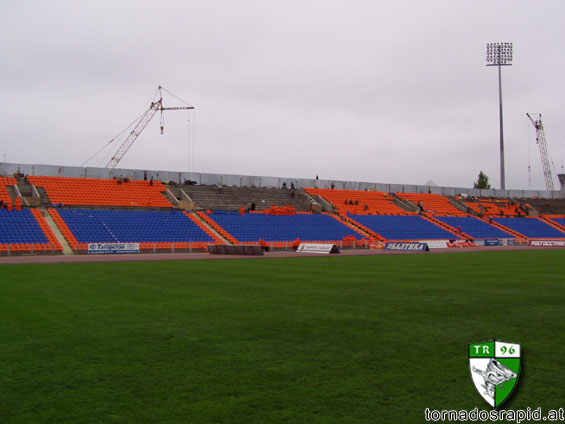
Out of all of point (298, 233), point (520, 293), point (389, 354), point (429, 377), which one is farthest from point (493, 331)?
point (298, 233)

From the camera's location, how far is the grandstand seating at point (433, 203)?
3040 inches

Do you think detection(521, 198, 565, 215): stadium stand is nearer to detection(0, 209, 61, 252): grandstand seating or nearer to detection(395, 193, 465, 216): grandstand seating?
detection(395, 193, 465, 216): grandstand seating

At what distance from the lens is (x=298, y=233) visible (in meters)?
55.8

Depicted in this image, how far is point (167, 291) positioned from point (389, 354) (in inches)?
384

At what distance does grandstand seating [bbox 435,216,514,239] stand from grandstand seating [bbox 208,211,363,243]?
17690 mm

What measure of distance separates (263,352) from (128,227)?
43.5 m

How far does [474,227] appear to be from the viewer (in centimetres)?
6950

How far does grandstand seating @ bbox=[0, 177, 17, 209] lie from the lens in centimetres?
4909

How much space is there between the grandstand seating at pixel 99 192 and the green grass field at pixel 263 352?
4051 centimetres

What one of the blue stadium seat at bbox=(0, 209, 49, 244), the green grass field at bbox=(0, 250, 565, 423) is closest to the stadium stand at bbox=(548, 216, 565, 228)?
the green grass field at bbox=(0, 250, 565, 423)

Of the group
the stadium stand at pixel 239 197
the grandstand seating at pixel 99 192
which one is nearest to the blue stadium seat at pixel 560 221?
the stadium stand at pixel 239 197

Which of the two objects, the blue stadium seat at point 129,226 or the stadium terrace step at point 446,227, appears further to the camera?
the stadium terrace step at point 446,227

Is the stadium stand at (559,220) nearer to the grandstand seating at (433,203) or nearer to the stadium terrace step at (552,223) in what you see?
the stadium terrace step at (552,223)

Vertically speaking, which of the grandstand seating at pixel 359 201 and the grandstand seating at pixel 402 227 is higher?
the grandstand seating at pixel 359 201
